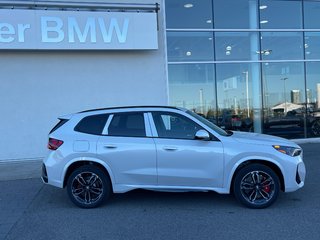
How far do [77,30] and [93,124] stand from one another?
6.23 metres

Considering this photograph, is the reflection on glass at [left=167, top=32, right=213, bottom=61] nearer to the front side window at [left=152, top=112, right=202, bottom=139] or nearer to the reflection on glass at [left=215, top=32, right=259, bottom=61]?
the reflection on glass at [left=215, top=32, right=259, bottom=61]

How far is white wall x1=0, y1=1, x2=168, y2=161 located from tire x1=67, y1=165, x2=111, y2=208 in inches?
250

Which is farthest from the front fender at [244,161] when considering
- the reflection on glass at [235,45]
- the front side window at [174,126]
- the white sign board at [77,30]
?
the reflection on glass at [235,45]

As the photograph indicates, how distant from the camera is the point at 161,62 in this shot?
1309 centimetres

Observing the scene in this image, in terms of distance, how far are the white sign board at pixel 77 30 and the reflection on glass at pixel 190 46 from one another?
1.31 metres

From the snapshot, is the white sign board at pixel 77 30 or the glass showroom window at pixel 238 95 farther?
the glass showroom window at pixel 238 95

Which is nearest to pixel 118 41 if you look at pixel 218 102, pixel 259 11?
pixel 218 102

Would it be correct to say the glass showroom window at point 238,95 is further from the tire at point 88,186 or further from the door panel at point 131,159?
the tire at point 88,186

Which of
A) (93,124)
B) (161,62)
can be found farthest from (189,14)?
(93,124)

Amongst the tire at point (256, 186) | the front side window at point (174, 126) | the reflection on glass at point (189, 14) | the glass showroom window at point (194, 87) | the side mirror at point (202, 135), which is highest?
the reflection on glass at point (189, 14)

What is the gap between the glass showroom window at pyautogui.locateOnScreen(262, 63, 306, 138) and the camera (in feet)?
47.3

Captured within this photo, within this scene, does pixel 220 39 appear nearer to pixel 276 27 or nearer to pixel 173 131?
pixel 276 27

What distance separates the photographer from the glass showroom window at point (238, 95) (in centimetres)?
1395

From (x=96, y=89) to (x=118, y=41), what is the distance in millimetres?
1744
